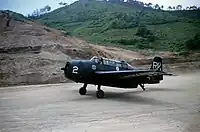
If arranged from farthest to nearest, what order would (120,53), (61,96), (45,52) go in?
(120,53), (45,52), (61,96)

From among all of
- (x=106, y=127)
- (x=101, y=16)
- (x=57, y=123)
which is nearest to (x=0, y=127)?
(x=57, y=123)

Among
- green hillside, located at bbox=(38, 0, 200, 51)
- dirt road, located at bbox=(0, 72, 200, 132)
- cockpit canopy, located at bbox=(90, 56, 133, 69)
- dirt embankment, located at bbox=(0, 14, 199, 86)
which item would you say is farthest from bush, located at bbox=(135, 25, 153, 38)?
dirt road, located at bbox=(0, 72, 200, 132)

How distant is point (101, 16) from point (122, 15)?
546 centimetres

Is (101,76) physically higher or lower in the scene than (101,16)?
lower

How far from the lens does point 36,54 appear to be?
28.7 m

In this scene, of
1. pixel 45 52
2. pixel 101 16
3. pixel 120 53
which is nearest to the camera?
pixel 45 52

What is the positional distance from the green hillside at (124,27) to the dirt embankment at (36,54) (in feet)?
10.2

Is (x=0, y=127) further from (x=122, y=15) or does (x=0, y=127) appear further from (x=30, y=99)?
(x=122, y=15)

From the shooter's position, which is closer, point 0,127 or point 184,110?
point 0,127

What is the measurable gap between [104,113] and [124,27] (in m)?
38.5

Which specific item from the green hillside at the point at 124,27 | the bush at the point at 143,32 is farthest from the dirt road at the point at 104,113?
the bush at the point at 143,32

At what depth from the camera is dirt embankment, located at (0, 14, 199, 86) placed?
25.2 m

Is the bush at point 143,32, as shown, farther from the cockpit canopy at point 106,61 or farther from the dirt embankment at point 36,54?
the cockpit canopy at point 106,61

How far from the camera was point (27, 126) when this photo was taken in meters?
9.96
